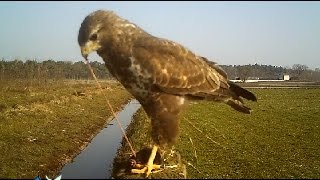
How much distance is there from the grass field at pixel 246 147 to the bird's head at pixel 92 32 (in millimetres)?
1960

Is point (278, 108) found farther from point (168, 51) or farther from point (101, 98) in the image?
point (168, 51)

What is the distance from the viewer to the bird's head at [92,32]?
4756mm

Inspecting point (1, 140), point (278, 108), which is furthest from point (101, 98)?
point (1, 140)

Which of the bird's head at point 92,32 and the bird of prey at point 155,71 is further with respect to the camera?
the bird of prey at point 155,71

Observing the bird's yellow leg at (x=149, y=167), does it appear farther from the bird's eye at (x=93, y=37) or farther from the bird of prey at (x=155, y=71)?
the bird's eye at (x=93, y=37)

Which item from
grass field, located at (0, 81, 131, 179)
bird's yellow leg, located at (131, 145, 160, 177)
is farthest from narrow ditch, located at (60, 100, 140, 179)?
bird's yellow leg, located at (131, 145, 160, 177)

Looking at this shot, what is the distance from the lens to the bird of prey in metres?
4.90

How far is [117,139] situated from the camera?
2648 centimetres

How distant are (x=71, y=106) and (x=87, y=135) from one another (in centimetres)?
1220

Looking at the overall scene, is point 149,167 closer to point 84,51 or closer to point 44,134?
point 84,51

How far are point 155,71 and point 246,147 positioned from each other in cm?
1755

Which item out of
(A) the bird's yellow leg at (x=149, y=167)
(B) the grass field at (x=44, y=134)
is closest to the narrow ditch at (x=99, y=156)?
(B) the grass field at (x=44, y=134)

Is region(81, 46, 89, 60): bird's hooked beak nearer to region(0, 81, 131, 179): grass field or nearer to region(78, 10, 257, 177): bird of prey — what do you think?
region(78, 10, 257, 177): bird of prey

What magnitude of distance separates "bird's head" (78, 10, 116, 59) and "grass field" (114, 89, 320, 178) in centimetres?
196
